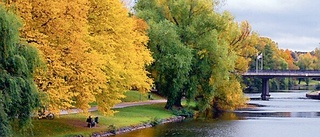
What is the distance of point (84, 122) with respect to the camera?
39688 mm

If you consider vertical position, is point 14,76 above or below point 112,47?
below

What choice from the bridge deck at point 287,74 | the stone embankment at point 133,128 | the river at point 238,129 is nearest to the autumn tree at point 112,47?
the stone embankment at point 133,128

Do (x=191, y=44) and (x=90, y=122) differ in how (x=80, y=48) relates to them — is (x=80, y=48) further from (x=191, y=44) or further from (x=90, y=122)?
(x=191, y=44)

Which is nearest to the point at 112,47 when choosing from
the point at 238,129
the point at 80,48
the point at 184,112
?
the point at 80,48

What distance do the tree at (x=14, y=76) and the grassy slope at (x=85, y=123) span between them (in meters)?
5.30

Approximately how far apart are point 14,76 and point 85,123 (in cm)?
1464

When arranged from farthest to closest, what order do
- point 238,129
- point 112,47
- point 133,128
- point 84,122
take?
point 238,129 → point 133,128 → point 84,122 → point 112,47

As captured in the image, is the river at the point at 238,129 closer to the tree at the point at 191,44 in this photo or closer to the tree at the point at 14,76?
the tree at the point at 191,44

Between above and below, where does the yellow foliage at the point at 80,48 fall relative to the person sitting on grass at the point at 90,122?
above

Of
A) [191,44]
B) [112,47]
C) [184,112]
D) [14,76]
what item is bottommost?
[184,112]

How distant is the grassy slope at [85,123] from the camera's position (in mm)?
34022

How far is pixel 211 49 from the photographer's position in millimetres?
57062

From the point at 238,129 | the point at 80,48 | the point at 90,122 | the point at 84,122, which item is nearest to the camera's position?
the point at 80,48

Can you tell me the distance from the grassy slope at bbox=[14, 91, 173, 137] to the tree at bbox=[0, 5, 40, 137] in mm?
5301
